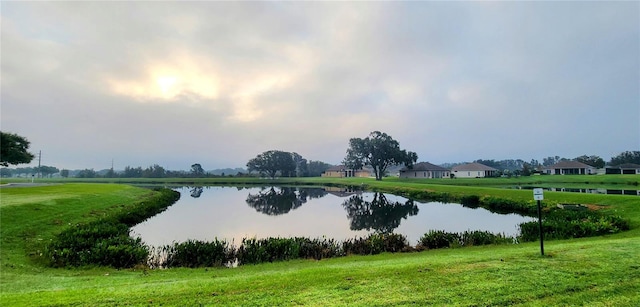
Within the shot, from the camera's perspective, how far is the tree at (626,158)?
85231mm

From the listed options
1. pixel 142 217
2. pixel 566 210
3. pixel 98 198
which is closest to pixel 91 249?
pixel 142 217

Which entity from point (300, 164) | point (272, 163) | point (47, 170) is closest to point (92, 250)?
point (272, 163)

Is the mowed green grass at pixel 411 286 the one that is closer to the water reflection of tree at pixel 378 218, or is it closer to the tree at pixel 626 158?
the water reflection of tree at pixel 378 218

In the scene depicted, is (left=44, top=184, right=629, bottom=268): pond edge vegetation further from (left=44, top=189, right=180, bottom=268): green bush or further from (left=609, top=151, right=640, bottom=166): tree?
(left=609, top=151, right=640, bottom=166): tree

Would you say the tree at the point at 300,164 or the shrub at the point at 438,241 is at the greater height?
the tree at the point at 300,164

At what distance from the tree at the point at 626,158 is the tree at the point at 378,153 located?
63.4m

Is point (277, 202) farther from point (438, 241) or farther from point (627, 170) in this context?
point (627, 170)

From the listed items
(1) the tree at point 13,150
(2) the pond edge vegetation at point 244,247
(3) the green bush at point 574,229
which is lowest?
(2) the pond edge vegetation at point 244,247

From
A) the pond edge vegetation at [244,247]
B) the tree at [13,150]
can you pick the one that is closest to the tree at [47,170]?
the tree at [13,150]

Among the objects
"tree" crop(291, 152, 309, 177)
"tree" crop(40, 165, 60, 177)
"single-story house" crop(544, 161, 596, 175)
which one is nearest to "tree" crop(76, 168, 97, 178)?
"tree" crop(40, 165, 60, 177)

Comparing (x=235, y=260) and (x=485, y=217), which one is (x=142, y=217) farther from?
(x=485, y=217)

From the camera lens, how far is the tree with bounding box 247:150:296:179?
9688 centimetres

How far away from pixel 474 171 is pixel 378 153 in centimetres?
2184

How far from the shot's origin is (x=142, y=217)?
21.7m
